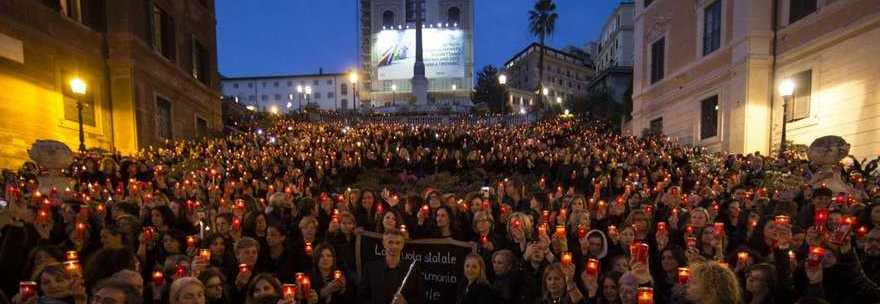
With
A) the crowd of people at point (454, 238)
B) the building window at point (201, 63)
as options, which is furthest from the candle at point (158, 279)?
the building window at point (201, 63)

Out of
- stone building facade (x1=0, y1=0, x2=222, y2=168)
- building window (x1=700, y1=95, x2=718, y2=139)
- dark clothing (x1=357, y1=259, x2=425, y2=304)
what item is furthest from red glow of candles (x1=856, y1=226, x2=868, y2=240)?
stone building facade (x1=0, y1=0, x2=222, y2=168)

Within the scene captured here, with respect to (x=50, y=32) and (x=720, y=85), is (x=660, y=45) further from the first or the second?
(x=50, y=32)

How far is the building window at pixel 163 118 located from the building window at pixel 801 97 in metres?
25.3

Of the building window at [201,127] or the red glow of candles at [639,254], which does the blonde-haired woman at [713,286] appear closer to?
the red glow of candles at [639,254]

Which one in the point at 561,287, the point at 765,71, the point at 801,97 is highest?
the point at 765,71

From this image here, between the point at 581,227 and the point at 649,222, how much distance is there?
0.99m

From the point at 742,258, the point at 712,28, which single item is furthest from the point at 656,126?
the point at 742,258

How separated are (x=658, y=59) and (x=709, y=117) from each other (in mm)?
6033

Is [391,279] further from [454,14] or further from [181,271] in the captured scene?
[454,14]

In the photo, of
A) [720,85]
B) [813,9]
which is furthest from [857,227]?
[720,85]

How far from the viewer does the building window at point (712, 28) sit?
807 inches

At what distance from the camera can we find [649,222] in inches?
228

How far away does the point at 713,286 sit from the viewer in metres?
2.97

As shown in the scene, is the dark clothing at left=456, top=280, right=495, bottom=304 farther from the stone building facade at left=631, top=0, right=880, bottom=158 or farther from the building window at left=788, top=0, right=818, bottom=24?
the building window at left=788, top=0, right=818, bottom=24
